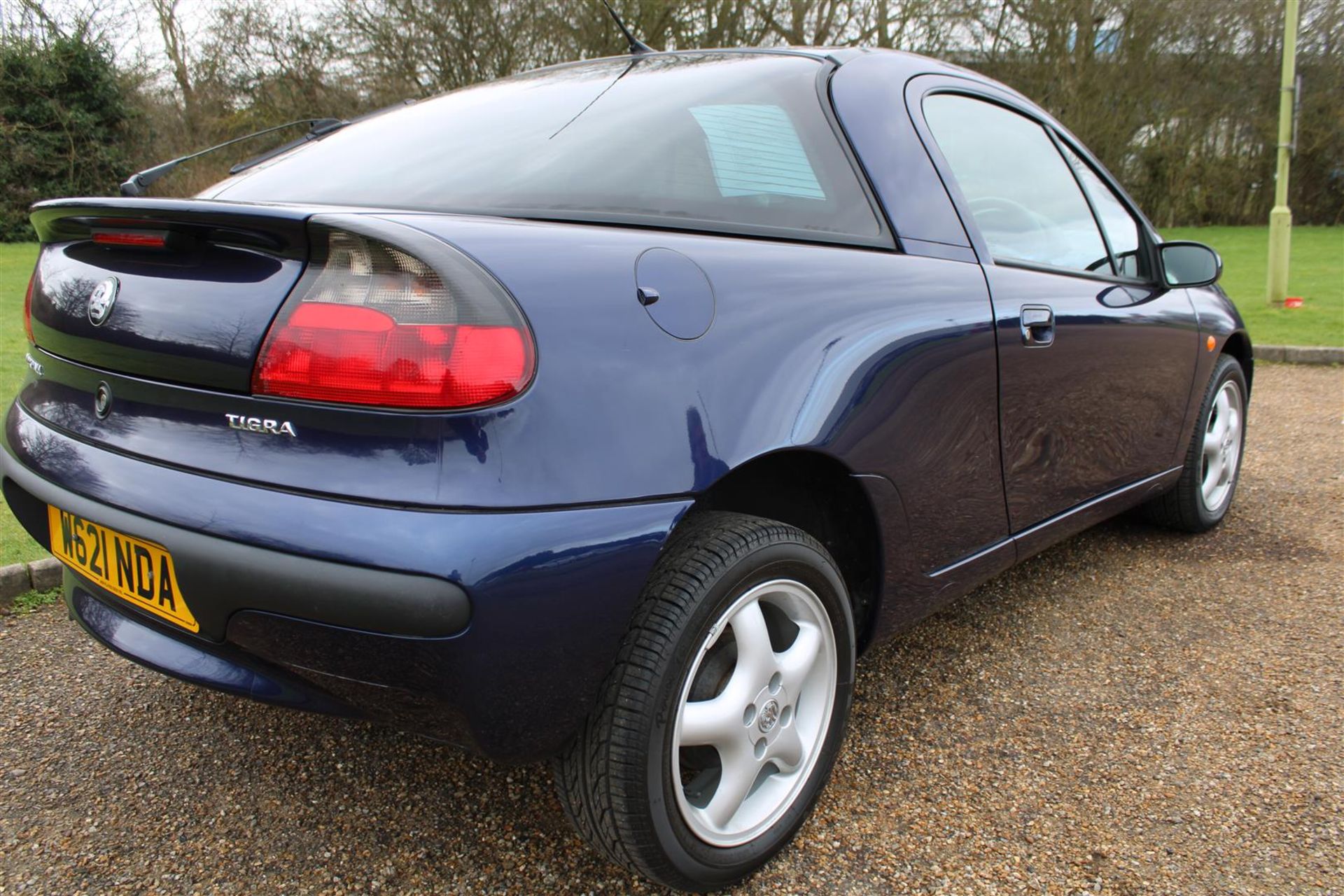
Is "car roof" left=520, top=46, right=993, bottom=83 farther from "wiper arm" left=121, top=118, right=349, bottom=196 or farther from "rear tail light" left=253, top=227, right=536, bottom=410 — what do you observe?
→ "rear tail light" left=253, top=227, right=536, bottom=410

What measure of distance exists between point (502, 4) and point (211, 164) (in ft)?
22.3

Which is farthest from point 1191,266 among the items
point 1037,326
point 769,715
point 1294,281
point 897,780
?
point 1294,281

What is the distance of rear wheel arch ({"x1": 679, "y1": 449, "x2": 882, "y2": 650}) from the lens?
1727 millimetres

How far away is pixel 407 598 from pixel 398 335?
36 cm

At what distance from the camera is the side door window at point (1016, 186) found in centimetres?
237

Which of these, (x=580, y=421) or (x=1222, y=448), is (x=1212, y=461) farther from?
(x=580, y=421)

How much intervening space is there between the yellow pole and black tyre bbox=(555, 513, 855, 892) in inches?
378

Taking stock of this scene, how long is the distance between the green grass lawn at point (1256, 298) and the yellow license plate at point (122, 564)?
5.66 ft

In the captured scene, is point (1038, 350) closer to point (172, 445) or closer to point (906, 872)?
point (906, 872)

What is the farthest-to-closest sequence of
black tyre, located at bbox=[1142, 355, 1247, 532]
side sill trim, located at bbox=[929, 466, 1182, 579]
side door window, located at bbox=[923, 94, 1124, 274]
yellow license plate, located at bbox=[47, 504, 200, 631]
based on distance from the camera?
1. black tyre, located at bbox=[1142, 355, 1247, 532]
2. side door window, located at bbox=[923, 94, 1124, 274]
3. side sill trim, located at bbox=[929, 466, 1182, 579]
4. yellow license plate, located at bbox=[47, 504, 200, 631]

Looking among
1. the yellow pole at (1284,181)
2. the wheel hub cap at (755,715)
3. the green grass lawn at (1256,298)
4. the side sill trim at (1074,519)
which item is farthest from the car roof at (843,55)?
the yellow pole at (1284,181)

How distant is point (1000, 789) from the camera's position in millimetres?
1966

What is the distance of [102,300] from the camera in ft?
5.26

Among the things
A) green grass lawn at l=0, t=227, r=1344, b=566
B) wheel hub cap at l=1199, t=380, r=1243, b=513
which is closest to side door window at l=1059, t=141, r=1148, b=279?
wheel hub cap at l=1199, t=380, r=1243, b=513
